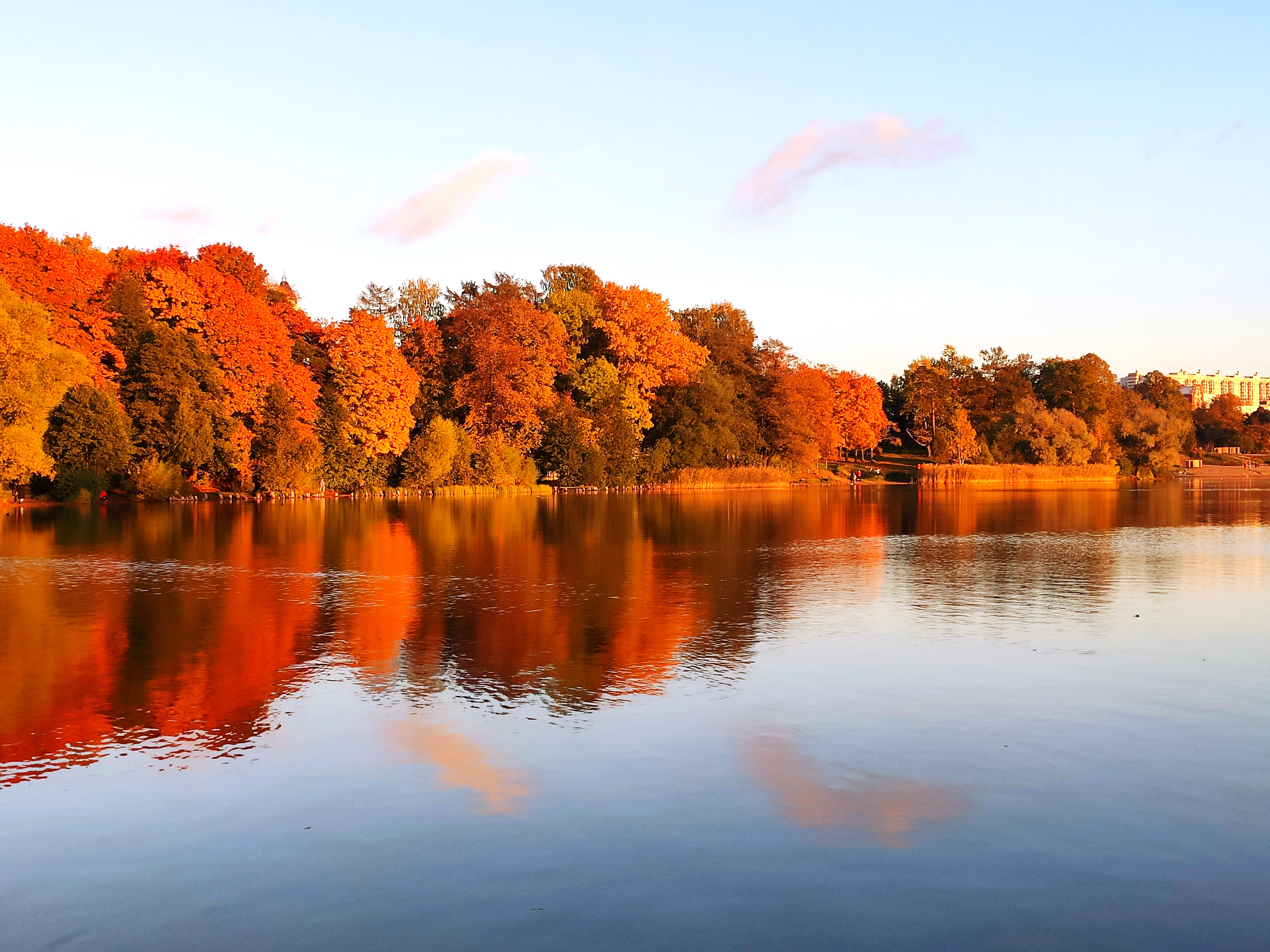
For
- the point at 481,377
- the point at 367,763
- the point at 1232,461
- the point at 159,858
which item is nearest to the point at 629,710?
the point at 367,763

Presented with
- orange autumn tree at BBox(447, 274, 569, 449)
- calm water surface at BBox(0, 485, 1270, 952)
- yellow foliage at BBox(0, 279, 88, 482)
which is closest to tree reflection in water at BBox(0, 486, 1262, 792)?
calm water surface at BBox(0, 485, 1270, 952)

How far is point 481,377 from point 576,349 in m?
11.3

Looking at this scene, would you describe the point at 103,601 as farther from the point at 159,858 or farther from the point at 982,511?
the point at 982,511

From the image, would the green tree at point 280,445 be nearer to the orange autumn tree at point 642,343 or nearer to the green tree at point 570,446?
the green tree at point 570,446

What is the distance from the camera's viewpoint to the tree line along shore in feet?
187

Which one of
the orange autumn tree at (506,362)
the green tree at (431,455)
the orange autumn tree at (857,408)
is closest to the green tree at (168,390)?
the green tree at (431,455)

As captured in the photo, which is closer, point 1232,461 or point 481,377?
point 481,377

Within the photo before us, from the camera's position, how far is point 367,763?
390 inches

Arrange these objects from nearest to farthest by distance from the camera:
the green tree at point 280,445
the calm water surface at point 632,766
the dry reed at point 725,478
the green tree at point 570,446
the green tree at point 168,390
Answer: the calm water surface at point 632,766 < the green tree at point 168,390 < the green tree at point 280,445 < the green tree at point 570,446 < the dry reed at point 725,478

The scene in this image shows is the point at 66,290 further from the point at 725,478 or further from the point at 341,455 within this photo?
the point at 725,478

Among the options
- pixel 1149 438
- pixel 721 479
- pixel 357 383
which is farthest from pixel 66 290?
pixel 1149 438

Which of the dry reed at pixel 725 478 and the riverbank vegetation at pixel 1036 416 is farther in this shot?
the riverbank vegetation at pixel 1036 416

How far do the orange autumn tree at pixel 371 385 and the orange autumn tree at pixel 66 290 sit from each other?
540 inches

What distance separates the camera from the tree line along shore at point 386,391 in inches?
2242
